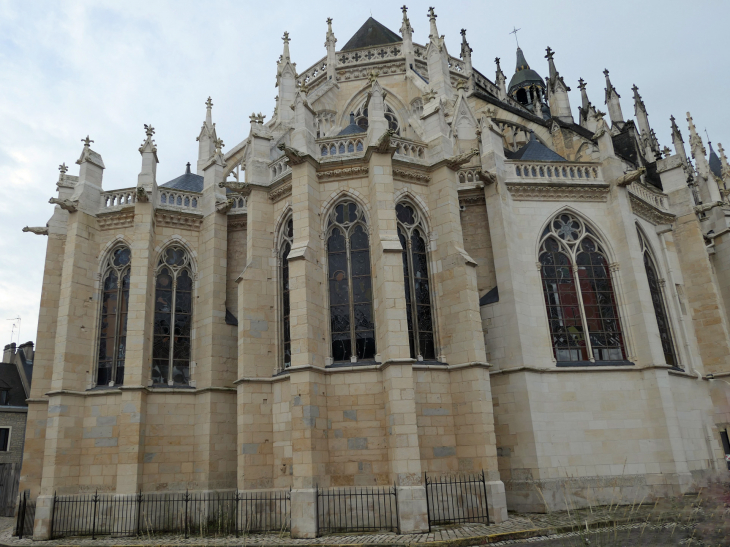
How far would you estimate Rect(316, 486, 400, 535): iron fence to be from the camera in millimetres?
11648

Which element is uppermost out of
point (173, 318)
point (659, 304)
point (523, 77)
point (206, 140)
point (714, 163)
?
point (523, 77)

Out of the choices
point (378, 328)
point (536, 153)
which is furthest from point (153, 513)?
point (536, 153)

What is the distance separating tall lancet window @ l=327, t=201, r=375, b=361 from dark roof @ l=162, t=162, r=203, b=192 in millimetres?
6729

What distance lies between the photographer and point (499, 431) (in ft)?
47.5

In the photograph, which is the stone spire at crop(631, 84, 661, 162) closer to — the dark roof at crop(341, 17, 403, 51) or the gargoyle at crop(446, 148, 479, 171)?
the dark roof at crop(341, 17, 403, 51)

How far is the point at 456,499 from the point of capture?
12.2 metres

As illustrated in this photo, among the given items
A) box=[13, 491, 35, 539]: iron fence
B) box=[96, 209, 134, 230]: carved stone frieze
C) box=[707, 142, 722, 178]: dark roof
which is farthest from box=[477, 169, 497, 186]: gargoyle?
box=[707, 142, 722, 178]: dark roof

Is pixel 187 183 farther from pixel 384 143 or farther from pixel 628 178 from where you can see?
pixel 628 178

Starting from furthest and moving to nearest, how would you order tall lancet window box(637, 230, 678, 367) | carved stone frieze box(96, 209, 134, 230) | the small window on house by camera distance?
the small window on house → tall lancet window box(637, 230, 678, 367) → carved stone frieze box(96, 209, 134, 230)

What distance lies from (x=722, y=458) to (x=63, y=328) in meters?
19.3

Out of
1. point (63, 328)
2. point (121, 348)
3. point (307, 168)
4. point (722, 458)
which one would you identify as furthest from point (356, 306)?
point (722, 458)

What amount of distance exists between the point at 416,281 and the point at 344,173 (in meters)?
3.37

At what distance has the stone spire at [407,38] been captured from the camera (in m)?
23.5

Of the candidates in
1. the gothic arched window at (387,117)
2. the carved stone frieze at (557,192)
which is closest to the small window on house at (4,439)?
the gothic arched window at (387,117)
